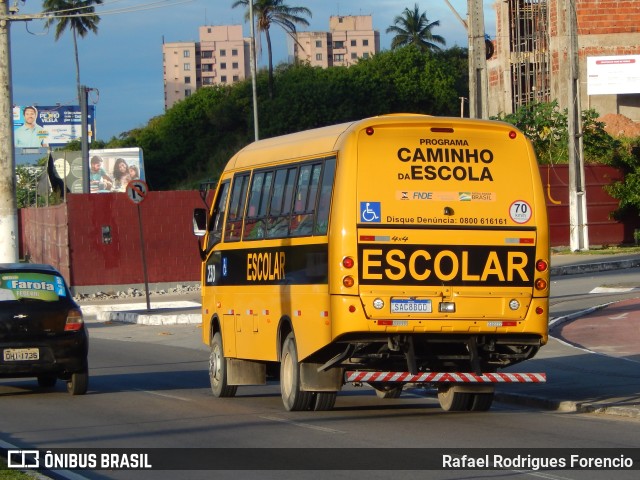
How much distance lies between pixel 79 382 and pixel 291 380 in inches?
138

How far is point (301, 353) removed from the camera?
13102 mm

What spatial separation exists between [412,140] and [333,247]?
1492mm

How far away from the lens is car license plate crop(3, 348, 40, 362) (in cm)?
1495

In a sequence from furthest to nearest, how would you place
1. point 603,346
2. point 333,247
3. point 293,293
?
point 603,346 < point 293,293 < point 333,247

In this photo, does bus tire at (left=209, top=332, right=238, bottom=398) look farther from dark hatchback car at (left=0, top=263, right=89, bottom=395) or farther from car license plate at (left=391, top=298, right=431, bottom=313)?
car license plate at (left=391, top=298, right=431, bottom=313)

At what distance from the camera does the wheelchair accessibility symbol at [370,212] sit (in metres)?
12.4

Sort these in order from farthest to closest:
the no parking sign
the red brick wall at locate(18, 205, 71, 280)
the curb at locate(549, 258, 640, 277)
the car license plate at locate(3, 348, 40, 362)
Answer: the red brick wall at locate(18, 205, 71, 280) < the curb at locate(549, 258, 640, 277) < the no parking sign < the car license plate at locate(3, 348, 40, 362)

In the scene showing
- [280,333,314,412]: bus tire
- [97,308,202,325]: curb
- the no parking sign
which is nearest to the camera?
[280,333,314,412]: bus tire

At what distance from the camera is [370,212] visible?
1241cm

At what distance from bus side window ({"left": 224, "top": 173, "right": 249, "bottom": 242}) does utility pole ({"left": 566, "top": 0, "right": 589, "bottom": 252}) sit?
24.9 metres

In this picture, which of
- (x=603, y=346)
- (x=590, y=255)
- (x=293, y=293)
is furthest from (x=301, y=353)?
(x=590, y=255)

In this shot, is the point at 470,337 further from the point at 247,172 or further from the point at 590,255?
the point at 590,255

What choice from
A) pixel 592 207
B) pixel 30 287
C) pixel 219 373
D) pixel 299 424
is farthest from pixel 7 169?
pixel 592 207

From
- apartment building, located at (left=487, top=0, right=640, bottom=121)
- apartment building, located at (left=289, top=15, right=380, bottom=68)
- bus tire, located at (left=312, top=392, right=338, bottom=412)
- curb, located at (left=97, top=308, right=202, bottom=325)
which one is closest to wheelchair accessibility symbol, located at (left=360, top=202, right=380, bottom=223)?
bus tire, located at (left=312, top=392, right=338, bottom=412)
